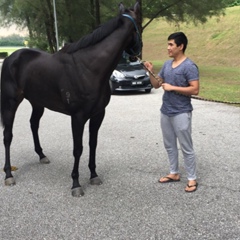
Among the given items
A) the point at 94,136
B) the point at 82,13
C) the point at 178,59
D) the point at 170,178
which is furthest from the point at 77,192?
the point at 82,13

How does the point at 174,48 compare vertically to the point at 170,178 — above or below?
above

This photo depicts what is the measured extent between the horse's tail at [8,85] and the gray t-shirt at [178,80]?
1.97m

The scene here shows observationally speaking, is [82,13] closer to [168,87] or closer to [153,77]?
[153,77]

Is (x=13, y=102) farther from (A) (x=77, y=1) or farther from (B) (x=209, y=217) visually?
(A) (x=77, y=1)

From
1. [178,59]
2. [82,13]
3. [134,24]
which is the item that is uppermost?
[82,13]

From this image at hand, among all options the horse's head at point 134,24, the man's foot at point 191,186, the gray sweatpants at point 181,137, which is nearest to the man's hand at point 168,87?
the gray sweatpants at point 181,137

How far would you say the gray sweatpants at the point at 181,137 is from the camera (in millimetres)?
3557

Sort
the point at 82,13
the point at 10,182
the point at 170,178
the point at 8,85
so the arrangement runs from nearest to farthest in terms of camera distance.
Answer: the point at 170,178, the point at 10,182, the point at 8,85, the point at 82,13

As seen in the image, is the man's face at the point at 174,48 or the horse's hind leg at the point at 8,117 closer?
the man's face at the point at 174,48

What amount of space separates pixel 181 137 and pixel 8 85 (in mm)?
2390

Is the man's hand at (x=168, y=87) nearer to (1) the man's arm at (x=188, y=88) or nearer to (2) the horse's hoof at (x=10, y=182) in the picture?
(1) the man's arm at (x=188, y=88)

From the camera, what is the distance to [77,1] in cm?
2564

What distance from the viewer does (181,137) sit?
3.61 m

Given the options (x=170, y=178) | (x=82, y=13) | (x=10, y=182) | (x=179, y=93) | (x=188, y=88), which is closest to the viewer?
(x=188, y=88)
